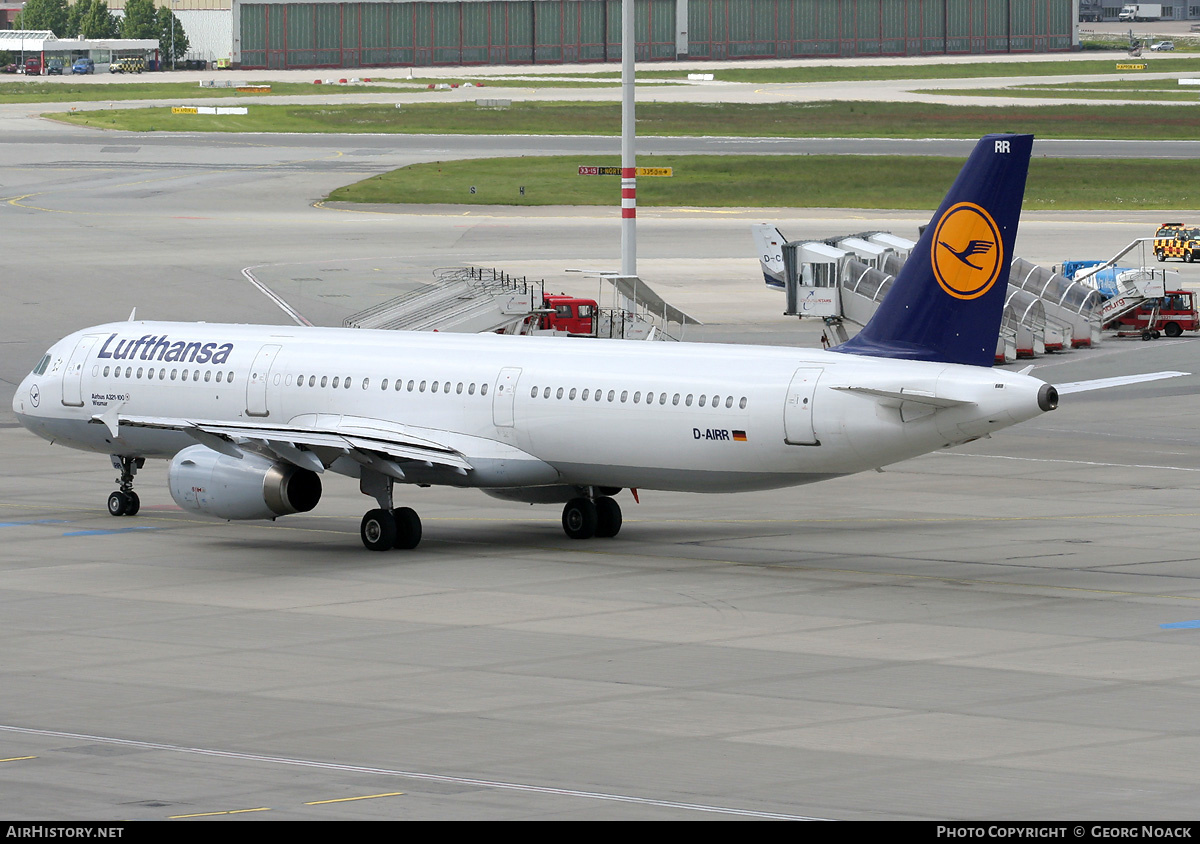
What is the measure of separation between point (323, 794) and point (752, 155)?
376 ft

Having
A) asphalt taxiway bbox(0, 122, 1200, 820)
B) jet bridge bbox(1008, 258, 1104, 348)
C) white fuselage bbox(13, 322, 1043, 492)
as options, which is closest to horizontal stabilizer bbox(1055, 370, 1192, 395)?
white fuselage bbox(13, 322, 1043, 492)

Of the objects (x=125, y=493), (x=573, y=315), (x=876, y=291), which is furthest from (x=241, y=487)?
(x=876, y=291)

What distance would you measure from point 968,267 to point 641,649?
1030 centimetres

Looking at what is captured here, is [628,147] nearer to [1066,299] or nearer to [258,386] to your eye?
[258,386]

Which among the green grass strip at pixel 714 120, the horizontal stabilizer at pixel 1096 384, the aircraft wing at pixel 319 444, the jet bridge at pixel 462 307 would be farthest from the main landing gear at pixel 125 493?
the green grass strip at pixel 714 120

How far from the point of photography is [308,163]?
133 metres

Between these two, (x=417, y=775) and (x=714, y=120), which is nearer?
(x=417, y=775)

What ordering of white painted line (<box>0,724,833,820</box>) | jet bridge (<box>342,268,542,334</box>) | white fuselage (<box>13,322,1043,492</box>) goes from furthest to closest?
jet bridge (<box>342,268,542,334</box>), white fuselage (<box>13,322,1043,492</box>), white painted line (<box>0,724,833,820</box>)

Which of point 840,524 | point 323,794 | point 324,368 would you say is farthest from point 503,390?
point 323,794

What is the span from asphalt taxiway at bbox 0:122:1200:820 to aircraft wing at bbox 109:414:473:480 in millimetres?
1865

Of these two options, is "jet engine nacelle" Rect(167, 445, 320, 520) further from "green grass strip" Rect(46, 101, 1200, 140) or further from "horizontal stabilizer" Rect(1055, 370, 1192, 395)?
"green grass strip" Rect(46, 101, 1200, 140)

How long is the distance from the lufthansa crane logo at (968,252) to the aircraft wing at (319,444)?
9961mm

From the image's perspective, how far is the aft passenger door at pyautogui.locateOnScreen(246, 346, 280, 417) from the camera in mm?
39656

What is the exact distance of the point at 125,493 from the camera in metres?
41.8
